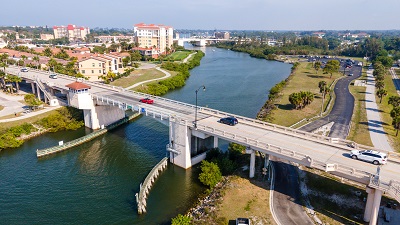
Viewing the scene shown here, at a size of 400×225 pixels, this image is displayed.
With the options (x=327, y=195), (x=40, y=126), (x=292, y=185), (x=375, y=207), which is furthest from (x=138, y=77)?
(x=375, y=207)

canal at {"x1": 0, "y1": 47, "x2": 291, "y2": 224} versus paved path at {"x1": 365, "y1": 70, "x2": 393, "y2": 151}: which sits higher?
paved path at {"x1": 365, "y1": 70, "x2": 393, "y2": 151}

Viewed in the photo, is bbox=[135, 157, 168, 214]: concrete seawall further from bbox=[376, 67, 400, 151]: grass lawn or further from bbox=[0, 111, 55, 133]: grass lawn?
bbox=[376, 67, 400, 151]: grass lawn

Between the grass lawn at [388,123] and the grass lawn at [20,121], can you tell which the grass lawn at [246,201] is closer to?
the grass lawn at [388,123]

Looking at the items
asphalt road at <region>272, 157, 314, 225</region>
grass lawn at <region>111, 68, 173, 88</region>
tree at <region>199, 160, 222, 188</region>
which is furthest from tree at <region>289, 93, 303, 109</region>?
grass lawn at <region>111, 68, 173, 88</region>

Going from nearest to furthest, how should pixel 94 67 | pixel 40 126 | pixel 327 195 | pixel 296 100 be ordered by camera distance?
pixel 327 195
pixel 40 126
pixel 296 100
pixel 94 67

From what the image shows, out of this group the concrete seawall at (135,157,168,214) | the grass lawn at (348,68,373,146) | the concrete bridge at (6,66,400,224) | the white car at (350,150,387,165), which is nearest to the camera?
the concrete bridge at (6,66,400,224)

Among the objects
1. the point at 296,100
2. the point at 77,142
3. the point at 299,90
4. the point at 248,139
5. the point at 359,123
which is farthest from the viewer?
the point at 299,90

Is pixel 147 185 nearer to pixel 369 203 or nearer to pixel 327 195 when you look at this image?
pixel 327 195

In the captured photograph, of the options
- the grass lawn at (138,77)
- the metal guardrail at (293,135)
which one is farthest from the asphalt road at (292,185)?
the grass lawn at (138,77)
